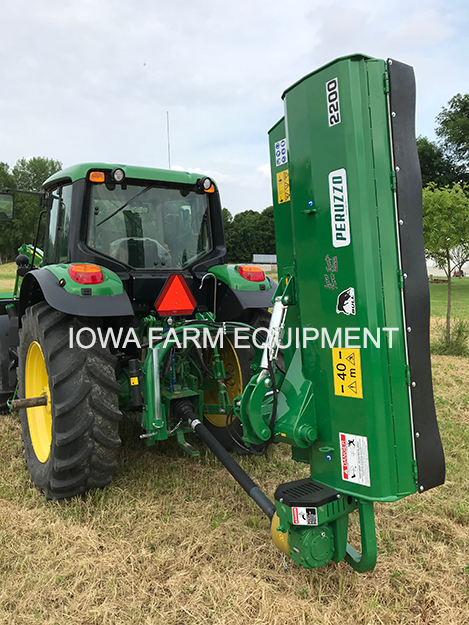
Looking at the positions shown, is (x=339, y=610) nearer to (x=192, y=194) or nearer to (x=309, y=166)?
(x=309, y=166)

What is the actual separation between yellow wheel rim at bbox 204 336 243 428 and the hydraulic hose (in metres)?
0.46

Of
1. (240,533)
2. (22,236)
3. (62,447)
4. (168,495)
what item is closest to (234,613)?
(240,533)

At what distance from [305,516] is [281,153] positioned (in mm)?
1741

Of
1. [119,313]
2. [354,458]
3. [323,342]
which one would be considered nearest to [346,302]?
[323,342]

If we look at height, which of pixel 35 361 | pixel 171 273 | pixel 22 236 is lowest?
pixel 35 361

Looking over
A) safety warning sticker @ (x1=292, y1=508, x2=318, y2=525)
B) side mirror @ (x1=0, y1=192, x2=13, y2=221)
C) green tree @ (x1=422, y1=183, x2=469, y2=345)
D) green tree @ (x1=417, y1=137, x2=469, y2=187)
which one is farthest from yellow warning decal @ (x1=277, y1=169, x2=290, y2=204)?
green tree @ (x1=417, y1=137, x2=469, y2=187)

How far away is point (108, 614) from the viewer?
2.17 metres

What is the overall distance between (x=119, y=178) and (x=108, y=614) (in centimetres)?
268

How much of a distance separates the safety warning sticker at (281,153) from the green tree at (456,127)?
114 ft

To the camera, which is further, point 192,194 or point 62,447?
point 192,194

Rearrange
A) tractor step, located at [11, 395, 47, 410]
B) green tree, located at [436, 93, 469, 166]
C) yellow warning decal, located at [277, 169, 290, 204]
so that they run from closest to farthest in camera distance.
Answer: yellow warning decal, located at [277, 169, 290, 204] < tractor step, located at [11, 395, 47, 410] < green tree, located at [436, 93, 469, 166]

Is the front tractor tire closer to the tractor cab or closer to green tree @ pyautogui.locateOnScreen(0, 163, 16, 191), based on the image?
the tractor cab

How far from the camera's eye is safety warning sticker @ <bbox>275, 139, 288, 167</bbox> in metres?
2.46

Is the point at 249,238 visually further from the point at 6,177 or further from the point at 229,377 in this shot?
the point at 229,377
